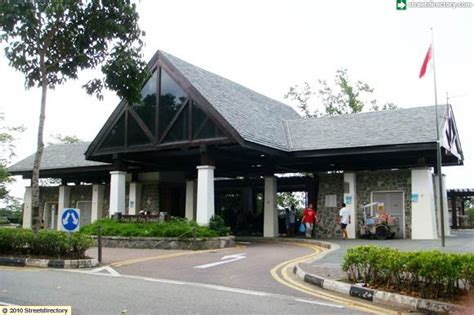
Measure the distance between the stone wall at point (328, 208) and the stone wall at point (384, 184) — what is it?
3.52 feet

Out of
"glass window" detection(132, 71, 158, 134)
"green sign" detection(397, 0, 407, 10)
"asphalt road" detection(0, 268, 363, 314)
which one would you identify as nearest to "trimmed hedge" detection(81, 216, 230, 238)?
"glass window" detection(132, 71, 158, 134)

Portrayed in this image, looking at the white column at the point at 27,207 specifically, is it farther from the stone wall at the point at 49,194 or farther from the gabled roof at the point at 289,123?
the gabled roof at the point at 289,123

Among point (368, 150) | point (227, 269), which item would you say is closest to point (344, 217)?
point (368, 150)

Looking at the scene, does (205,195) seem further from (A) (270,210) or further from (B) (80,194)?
(B) (80,194)

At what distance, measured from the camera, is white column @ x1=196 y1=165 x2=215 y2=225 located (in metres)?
21.5

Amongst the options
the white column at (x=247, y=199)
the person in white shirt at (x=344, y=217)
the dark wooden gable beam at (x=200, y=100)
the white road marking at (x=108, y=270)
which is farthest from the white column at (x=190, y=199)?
the white road marking at (x=108, y=270)

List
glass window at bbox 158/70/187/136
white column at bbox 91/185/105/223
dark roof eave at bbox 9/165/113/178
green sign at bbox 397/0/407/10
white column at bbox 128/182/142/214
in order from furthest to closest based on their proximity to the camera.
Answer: white column at bbox 91/185/105/223, white column at bbox 128/182/142/214, dark roof eave at bbox 9/165/113/178, glass window at bbox 158/70/187/136, green sign at bbox 397/0/407/10

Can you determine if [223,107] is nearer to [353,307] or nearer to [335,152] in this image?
[335,152]

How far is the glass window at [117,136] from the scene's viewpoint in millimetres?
24672

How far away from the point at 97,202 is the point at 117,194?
21.8 feet

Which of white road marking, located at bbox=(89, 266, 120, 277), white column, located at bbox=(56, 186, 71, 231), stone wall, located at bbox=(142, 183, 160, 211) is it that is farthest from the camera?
white column, located at bbox=(56, 186, 71, 231)

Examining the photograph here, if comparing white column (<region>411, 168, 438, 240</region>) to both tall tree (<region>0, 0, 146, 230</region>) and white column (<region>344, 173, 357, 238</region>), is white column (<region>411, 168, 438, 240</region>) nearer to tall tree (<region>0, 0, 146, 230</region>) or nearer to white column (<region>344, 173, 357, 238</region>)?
white column (<region>344, 173, 357, 238</region>)

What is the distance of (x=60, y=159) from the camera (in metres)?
32.4

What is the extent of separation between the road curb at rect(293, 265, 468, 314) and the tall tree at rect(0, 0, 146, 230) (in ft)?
30.5
